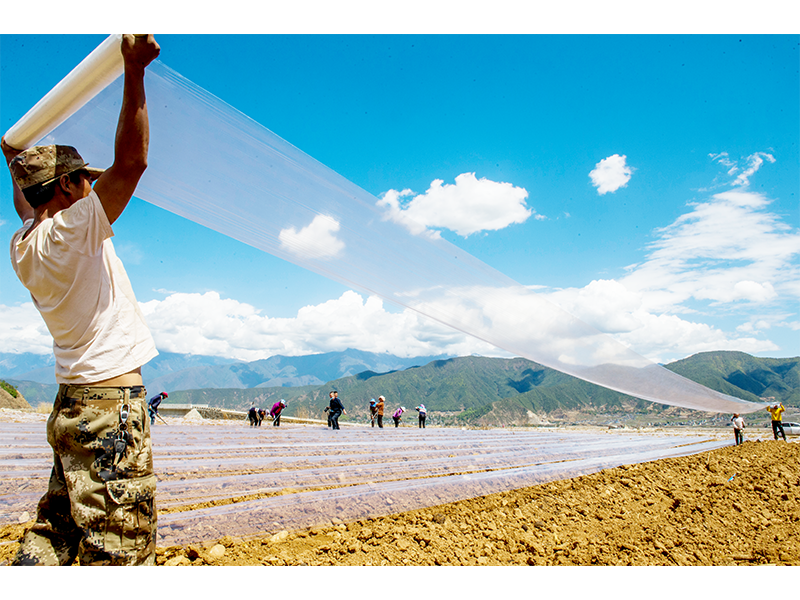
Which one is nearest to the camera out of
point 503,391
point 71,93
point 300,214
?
point 71,93

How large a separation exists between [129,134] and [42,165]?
1.18ft

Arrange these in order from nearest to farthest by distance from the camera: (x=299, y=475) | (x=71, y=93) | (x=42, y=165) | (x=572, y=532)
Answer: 1. (x=42, y=165)
2. (x=71, y=93)
3. (x=572, y=532)
4. (x=299, y=475)

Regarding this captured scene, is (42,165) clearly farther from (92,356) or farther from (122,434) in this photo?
(122,434)

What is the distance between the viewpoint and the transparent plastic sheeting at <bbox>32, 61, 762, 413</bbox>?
1896mm

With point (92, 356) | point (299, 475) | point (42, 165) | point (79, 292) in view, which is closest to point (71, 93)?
point (42, 165)

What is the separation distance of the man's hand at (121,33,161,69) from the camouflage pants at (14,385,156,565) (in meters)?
0.88

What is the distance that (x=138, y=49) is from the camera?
1137 millimetres

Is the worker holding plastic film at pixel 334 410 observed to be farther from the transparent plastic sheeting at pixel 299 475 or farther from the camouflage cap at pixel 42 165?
the camouflage cap at pixel 42 165

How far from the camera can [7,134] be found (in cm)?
160

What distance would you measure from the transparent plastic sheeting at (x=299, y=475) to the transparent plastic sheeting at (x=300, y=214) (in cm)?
134

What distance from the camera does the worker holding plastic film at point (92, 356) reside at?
110cm

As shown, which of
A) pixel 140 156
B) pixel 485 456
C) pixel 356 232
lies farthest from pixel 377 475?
pixel 140 156

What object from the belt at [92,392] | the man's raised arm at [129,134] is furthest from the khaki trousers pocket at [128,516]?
the man's raised arm at [129,134]

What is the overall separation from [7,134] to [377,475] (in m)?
2.78
